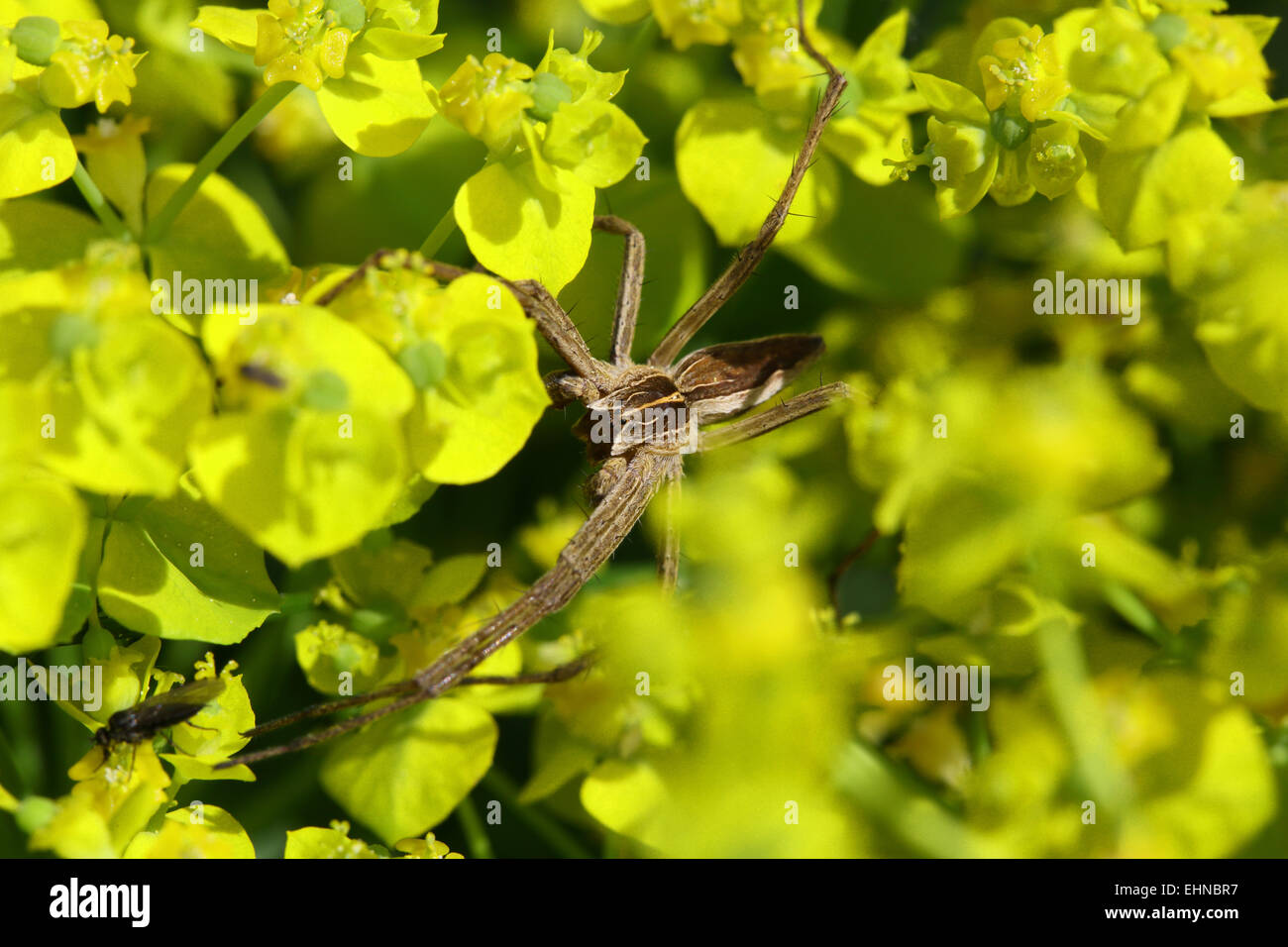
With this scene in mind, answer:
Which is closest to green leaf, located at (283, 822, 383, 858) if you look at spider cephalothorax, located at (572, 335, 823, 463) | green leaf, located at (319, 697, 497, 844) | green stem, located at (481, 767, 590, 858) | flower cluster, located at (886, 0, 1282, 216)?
green leaf, located at (319, 697, 497, 844)

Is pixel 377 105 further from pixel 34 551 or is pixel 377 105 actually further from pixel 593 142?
pixel 34 551

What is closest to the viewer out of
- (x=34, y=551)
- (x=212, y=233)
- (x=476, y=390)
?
(x=34, y=551)

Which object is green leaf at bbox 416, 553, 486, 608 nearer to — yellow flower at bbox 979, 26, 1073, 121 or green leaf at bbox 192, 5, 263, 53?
green leaf at bbox 192, 5, 263, 53

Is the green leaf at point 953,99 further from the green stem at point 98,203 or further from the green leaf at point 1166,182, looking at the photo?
the green stem at point 98,203

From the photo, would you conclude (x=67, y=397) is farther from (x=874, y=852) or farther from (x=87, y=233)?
(x=874, y=852)

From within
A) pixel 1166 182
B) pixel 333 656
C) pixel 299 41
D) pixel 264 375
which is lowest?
pixel 333 656

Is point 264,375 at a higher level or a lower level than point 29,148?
lower

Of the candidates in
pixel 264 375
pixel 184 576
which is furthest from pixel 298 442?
pixel 184 576
